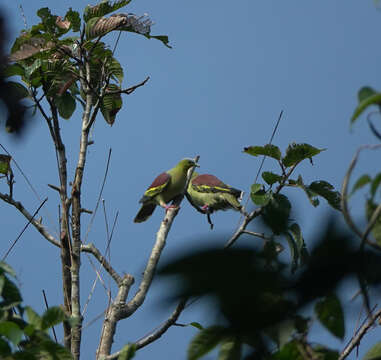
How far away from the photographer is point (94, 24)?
399 centimetres

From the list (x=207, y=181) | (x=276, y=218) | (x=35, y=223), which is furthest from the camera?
(x=207, y=181)

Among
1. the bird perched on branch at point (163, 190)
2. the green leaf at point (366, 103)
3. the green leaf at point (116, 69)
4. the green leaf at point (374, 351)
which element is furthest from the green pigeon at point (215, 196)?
the green leaf at point (366, 103)

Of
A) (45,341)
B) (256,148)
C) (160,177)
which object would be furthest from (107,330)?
(160,177)

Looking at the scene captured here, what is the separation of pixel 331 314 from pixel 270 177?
2275mm

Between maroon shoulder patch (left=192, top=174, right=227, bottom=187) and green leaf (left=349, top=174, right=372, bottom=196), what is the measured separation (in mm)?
4374

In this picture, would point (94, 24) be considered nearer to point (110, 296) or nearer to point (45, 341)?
point (110, 296)

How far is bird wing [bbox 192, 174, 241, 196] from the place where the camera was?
536 centimetres

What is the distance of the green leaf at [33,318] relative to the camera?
1.67 meters

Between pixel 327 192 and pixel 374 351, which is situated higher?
pixel 327 192

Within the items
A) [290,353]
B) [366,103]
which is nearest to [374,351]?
[290,353]

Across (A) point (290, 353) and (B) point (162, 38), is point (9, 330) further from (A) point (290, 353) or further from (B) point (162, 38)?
(B) point (162, 38)

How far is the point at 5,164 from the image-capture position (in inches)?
158

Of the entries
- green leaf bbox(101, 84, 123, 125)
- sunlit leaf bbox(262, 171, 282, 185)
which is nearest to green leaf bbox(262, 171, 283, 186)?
sunlit leaf bbox(262, 171, 282, 185)

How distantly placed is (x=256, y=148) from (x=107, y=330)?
136 cm
